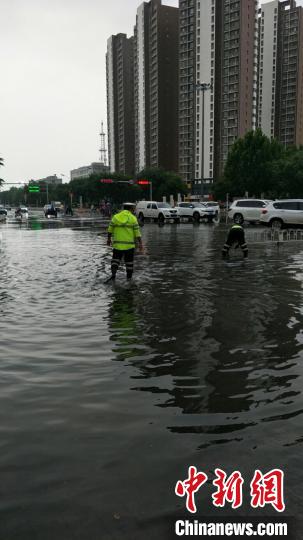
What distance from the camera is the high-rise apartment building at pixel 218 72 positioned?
380 feet

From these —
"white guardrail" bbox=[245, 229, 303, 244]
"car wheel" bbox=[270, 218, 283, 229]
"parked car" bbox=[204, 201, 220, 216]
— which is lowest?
"white guardrail" bbox=[245, 229, 303, 244]

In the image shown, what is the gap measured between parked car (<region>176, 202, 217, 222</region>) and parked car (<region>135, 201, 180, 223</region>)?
0.97m

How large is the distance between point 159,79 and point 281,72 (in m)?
33.6

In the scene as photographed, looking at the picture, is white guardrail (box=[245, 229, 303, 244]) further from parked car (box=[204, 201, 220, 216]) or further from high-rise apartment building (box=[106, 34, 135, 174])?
high-rise apartment building (box=[106, 34, 135, 174])

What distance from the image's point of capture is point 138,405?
406 centimetres

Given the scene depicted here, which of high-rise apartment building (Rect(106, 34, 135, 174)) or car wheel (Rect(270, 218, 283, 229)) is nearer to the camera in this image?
car wheel (Rect(270, 218, 283, 229))

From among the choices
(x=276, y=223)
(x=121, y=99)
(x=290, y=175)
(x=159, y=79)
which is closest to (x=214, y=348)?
(x=276, y=223)

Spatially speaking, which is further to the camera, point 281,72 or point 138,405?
point 281,72

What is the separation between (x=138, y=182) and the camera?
9369cm

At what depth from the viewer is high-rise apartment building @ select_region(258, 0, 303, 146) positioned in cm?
13138

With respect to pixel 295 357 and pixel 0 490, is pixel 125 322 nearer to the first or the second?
pixel 295 357

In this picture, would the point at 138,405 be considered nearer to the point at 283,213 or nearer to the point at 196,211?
the point at 283,213

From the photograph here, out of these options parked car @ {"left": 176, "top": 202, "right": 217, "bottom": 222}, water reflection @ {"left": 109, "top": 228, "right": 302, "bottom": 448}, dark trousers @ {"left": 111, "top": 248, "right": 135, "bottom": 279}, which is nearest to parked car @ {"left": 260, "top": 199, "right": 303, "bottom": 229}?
parked car @ {"left": 176, "top": 202, "right": 217, "bottom": 222}

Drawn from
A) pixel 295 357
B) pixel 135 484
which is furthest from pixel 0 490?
pixel 295 357
